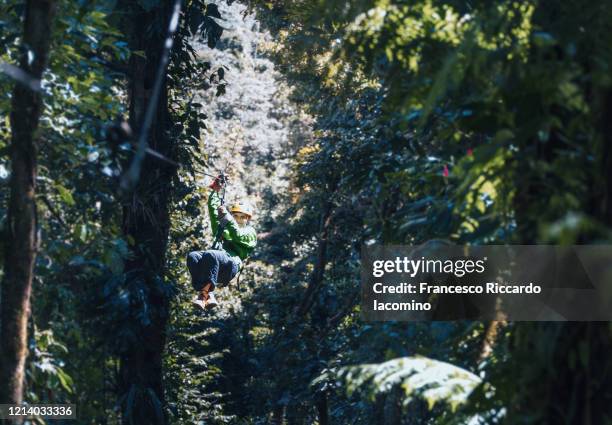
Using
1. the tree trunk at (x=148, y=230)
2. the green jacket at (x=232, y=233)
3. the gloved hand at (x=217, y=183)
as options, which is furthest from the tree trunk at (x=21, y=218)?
the green jacket at (x=232, y=233)

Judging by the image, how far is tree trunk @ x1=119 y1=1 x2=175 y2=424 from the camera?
913 centimetres

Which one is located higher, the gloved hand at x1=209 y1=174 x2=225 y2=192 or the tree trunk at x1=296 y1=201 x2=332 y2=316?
the tree trunk at x1=296 y1=201 x2=332 y2=316

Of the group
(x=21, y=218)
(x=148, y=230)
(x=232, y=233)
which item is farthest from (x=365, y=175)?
(x=21, y=218)

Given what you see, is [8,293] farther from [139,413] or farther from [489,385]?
[139,413]

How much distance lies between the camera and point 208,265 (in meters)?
11.2

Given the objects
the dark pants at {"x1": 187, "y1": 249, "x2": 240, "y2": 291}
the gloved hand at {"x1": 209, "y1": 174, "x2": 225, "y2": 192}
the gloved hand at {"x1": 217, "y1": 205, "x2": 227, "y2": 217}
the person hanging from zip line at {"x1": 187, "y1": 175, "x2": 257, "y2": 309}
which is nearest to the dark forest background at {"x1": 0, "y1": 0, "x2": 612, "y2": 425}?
the gloved hand at {"x1": 209, "y1": 174, "x2": 225, "y2": 192}

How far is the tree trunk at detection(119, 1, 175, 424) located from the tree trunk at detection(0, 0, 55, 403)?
11.9 feet

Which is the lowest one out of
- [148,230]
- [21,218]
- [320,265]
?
[21,218]

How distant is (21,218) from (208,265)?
6.13 metres

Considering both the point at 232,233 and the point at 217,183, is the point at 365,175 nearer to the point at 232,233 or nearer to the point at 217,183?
the point at 217,183

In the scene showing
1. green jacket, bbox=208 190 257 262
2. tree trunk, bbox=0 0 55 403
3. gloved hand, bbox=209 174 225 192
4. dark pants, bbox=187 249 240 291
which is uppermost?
gloved hand, bbox=209 174 225 192

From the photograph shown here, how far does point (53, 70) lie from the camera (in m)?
6.73

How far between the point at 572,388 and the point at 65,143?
3.98 m

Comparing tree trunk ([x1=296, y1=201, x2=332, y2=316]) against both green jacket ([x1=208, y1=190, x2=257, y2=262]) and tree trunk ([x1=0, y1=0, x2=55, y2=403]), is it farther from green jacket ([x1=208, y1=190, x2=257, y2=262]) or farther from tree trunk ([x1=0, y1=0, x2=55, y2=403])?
tree trunk ([x1=0, y1=0, x2=55, y2=403])
